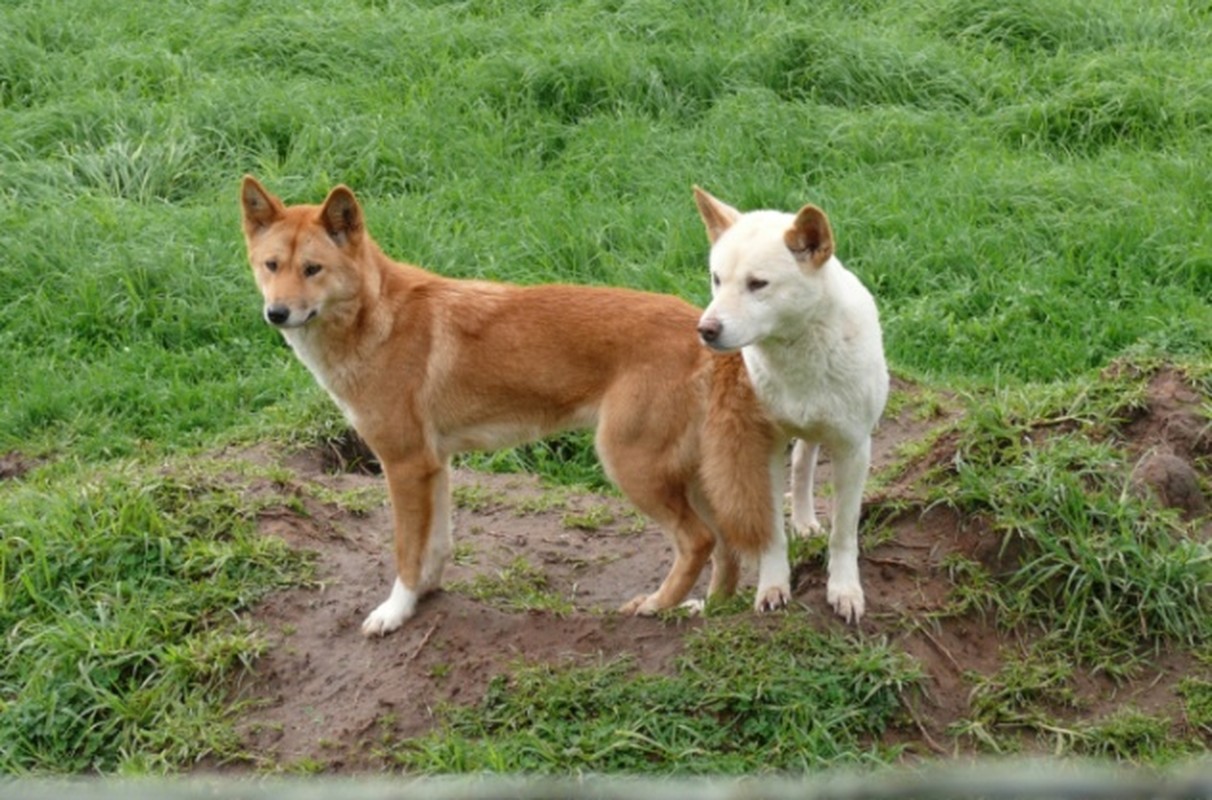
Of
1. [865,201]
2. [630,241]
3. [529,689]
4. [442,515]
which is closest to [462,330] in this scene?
[442,515]

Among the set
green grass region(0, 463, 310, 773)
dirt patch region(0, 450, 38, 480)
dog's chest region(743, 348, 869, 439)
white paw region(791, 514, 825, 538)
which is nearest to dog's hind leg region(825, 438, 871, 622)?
dog's chest region(743, 348, 869, 439)

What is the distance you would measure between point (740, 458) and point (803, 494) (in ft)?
2.41

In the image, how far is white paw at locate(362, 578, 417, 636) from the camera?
19.2 feet

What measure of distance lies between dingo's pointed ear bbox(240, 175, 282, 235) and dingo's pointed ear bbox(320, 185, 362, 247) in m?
0.18

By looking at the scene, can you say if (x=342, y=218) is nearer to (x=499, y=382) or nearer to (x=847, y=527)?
(x=499, y=382)

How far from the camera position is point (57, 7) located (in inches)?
462

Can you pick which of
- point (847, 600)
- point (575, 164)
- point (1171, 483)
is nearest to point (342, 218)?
point (847, 600)

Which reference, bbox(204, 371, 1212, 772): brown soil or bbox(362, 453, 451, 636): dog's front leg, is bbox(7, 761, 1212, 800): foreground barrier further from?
bbox(362, 453, 451, 636): dog's front leg

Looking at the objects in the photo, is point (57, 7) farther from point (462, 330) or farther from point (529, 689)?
point (529, 689)

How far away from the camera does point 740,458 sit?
5574 millimetres

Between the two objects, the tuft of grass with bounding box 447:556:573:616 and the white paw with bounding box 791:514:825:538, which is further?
the white paw with bounding box 791:514:825:538

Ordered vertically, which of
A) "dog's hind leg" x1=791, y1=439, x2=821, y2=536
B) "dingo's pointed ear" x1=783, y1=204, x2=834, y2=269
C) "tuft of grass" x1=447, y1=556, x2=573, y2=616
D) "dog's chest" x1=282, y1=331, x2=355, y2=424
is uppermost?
"dingo's pointed ear" x1=783, y1=204, x2=834, y2=269

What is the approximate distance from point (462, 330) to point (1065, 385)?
2351 mm

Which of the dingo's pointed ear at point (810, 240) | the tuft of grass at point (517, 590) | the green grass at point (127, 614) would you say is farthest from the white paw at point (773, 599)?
the green grass at point (127, 614)
